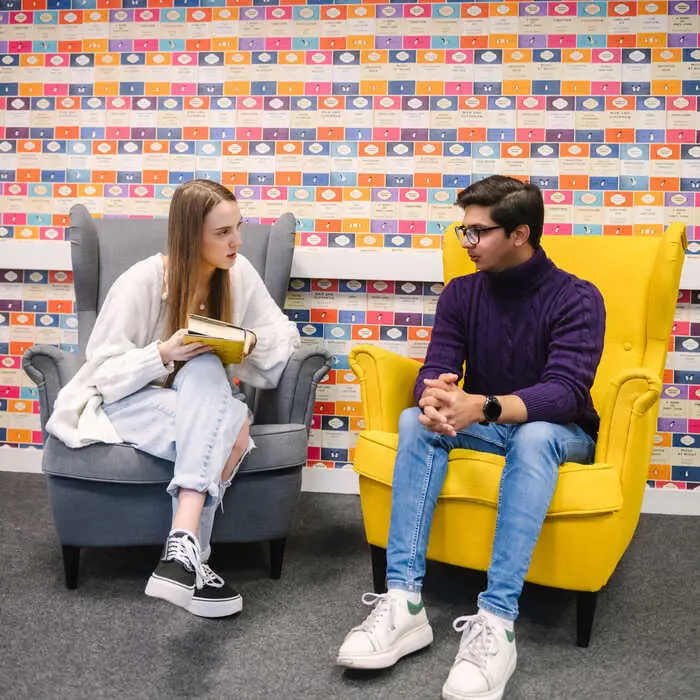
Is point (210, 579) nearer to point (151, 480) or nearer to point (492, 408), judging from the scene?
point (151, 480)

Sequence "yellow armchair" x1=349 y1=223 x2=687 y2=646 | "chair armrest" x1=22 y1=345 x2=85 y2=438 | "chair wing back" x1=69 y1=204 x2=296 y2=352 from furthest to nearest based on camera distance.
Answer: "chair wing back" x1=69 y1=204 x2=296 y2=352
"chair armrest" x1=22 y1=345 x2=85 y2=438
"yellow armchair" x1=349 y1=223 x2=687 y2=646

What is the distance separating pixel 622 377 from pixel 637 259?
2.10 feet

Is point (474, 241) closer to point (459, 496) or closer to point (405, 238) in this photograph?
point (459, 496)

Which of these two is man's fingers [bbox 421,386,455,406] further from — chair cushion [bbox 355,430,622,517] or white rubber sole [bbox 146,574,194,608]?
white rubber sole [bbox 146,574,194,608]

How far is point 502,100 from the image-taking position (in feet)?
8.95

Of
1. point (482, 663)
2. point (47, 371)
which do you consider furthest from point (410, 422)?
point (47, 371)

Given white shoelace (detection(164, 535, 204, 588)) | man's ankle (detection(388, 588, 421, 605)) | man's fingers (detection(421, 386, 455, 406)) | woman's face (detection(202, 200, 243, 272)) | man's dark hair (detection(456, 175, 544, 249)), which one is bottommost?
man's ankle (detection(388, 588, 421, 605))

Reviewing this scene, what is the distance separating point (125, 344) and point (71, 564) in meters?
0.59

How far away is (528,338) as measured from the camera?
5.93 ft

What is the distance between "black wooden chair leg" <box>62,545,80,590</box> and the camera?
6.13 ft

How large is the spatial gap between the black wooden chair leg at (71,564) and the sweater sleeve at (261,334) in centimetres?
63

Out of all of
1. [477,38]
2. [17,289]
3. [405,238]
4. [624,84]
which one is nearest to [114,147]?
[17,289]

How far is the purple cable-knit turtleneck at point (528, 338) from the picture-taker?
66.6 inches

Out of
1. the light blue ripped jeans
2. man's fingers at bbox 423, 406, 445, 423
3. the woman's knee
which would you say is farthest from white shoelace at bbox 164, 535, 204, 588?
man's fingers at bbox 423, 406, 445, 423
